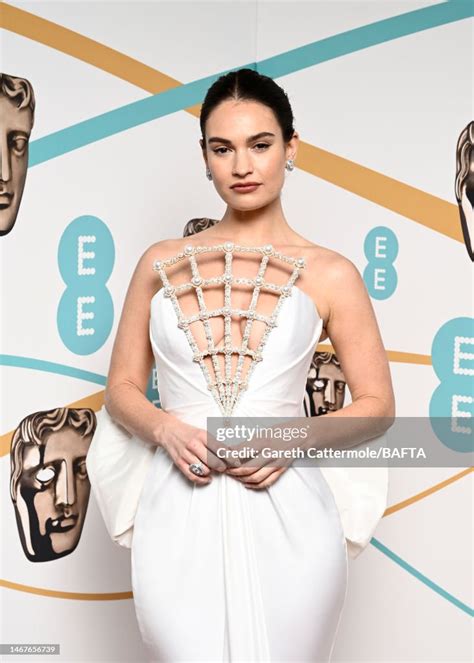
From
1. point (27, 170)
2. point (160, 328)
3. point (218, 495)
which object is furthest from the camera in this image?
point (27, 170)

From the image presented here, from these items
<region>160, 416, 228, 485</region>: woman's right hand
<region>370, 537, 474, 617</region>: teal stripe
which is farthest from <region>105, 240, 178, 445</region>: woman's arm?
<region>370, 537, 474, 617</region>: teal stripe

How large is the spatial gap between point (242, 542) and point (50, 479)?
4.16 ft

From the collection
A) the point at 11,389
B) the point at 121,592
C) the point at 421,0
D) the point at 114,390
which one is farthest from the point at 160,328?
the point at 421,0

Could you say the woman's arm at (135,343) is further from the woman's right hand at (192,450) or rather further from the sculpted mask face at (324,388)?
the sculpted mask face at (324,388)

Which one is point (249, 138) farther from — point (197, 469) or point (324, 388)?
point (324, 388)

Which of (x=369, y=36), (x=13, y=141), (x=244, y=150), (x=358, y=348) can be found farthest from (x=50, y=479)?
(x=369, y=36)

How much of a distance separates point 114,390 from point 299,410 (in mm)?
406

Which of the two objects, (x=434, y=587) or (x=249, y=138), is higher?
(x=249, y=138)

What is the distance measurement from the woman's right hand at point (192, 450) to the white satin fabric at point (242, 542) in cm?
5

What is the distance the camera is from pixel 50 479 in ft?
10.1

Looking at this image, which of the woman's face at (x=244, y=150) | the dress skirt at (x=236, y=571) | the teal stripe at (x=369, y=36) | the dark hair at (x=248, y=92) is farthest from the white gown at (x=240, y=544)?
the teal stripe at (x=369, y=36)

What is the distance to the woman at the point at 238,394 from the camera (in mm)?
1958

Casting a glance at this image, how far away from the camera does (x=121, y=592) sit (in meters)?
3.15

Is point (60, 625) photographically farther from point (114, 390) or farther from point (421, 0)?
point (421, 0)
